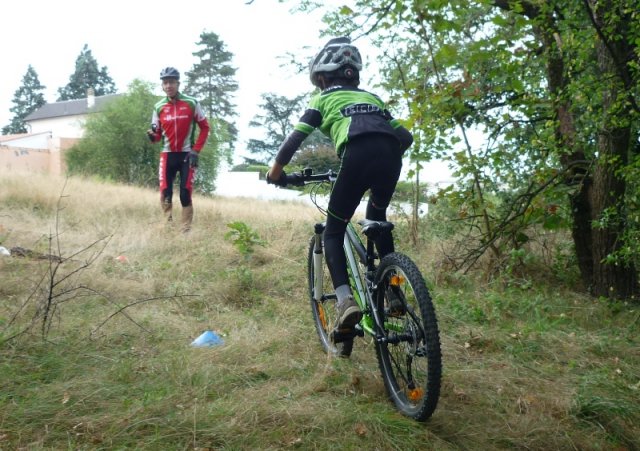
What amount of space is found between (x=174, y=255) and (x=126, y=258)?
1.98 feet

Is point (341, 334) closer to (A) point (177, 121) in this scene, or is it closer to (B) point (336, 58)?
(B) point (336, 58)

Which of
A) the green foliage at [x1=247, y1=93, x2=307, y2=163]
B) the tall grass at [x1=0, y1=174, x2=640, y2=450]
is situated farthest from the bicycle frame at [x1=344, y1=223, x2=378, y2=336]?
the green foliage at [x1=247, y1=93, x2=307, y2=163]

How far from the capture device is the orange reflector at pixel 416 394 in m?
3.14

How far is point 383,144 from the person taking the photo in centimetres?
352

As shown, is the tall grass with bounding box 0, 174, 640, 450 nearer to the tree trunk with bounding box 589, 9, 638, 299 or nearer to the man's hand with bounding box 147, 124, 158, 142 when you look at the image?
the tree trunk with bounding box 589, 9, 638, 299

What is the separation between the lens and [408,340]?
3.21 m

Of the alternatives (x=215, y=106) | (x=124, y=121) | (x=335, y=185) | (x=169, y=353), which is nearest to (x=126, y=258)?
(x=169, y=353)

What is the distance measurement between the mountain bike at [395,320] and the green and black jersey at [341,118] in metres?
0.47

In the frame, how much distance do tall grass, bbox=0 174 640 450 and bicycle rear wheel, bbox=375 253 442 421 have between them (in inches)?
5.0

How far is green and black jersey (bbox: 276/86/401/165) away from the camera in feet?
11.5

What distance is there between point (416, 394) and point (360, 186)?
1.22 m

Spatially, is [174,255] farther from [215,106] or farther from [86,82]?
[86,82]

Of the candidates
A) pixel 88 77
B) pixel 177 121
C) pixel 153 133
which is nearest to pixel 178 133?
pixel 177 121

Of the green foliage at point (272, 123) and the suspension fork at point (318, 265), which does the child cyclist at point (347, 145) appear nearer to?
the suspension fork at point (318, 265)
